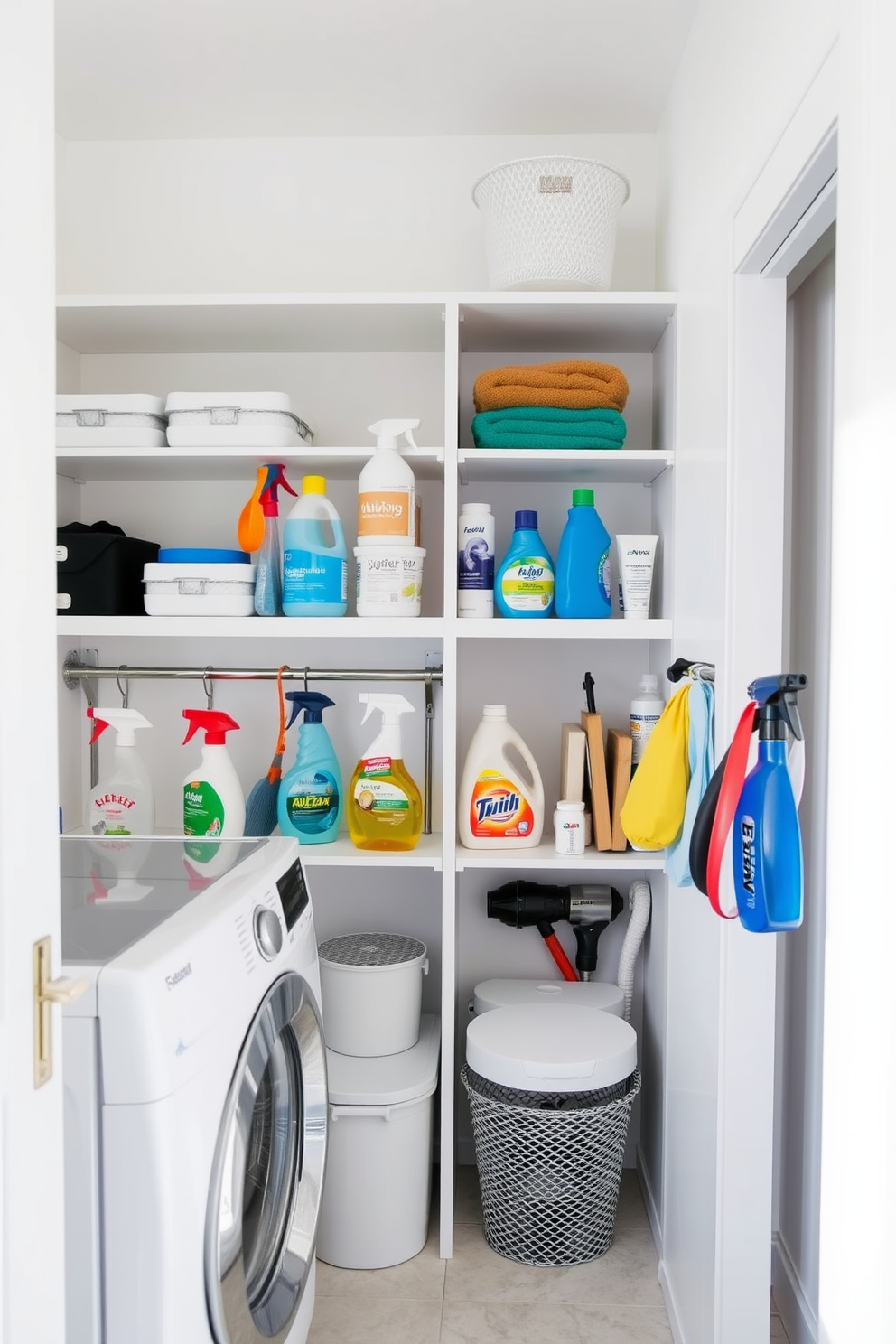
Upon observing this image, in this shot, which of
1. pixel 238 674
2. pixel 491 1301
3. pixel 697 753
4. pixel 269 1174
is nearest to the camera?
pixel 269 1174

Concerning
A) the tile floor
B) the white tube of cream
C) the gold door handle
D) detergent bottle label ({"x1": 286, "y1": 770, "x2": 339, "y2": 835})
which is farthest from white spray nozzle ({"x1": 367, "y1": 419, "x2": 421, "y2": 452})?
the tile floor

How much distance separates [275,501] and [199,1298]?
1505mm

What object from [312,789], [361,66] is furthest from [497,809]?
[361,66]

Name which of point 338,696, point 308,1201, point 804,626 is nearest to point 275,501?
point 338,696

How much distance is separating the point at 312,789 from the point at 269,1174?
2.69ft

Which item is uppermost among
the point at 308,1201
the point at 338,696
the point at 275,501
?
the point at 275,501

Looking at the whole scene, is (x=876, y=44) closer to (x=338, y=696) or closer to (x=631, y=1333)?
(x=338, y=696)

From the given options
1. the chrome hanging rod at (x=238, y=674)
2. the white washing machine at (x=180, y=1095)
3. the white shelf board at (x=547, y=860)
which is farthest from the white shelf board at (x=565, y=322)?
the white washing machine at (x=180, y=1095)

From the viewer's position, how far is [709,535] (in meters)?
1.67

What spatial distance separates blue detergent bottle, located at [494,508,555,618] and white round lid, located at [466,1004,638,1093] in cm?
86

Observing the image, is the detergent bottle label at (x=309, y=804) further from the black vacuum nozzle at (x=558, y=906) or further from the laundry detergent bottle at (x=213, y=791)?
the black vacuum nozzle at (x=558, y=906)

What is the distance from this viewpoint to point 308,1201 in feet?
5.17

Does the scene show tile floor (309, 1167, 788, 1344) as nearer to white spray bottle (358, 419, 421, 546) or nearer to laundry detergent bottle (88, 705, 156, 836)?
laundry detergent bottle (88, 705, 156, 836)

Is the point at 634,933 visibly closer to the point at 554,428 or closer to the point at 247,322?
the point at 554,428
